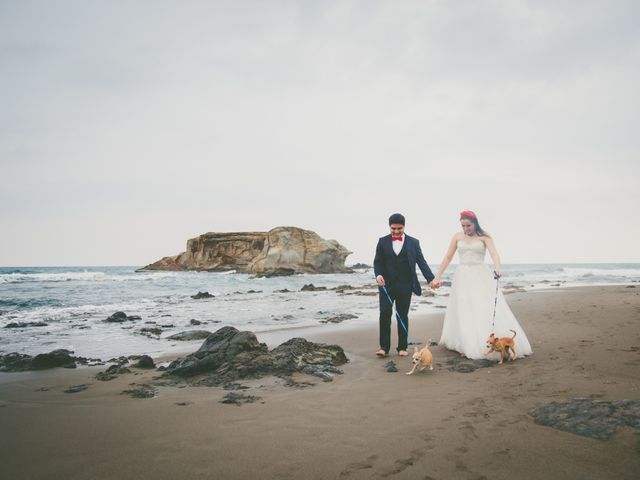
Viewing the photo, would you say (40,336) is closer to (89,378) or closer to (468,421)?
(89,378)

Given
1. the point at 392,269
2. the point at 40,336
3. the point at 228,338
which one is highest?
the point at 392,269

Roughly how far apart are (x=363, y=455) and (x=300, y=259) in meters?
57.9

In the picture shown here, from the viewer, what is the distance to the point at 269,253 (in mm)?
60375

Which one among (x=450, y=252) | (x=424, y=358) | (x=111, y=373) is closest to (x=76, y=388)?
(x=111, y=373)

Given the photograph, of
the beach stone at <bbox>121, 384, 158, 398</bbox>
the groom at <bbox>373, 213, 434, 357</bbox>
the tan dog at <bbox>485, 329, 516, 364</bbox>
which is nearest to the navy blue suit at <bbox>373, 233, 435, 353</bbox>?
the groom at <bbox>373, 213, 434, 357</bbox>

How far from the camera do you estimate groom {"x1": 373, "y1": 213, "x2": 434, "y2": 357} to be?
635cm

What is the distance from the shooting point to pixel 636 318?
8.43 m

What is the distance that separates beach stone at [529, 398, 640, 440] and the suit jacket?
10.8 ft

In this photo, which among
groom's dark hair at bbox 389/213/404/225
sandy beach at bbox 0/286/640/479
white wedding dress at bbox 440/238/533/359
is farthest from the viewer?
groom's dark hair at bbox 389/213/404/225

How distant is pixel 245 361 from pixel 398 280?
2908 mm

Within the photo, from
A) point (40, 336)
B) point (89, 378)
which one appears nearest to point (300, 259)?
point (40, 336)

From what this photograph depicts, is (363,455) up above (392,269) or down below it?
below

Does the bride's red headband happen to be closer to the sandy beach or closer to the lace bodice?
the lace bodice

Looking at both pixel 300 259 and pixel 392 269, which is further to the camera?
pixel 300 259
